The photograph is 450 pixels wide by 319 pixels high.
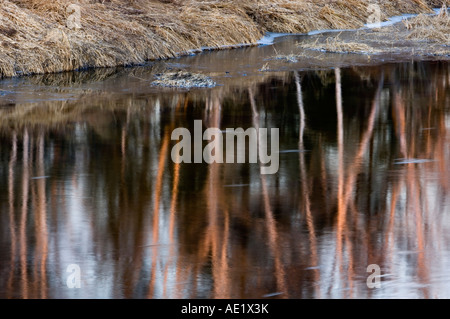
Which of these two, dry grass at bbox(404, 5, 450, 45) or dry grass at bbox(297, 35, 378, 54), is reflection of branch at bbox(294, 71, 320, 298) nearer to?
dry grass at bbox(297, 35, 378, 54)

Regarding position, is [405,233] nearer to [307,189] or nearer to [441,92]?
[307,189]

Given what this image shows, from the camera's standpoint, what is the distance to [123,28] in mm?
19094

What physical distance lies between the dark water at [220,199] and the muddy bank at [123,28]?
7.39 feet

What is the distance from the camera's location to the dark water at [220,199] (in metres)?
6.65

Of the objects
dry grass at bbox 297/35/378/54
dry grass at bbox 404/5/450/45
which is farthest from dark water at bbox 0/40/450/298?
dry grass at bbox 404/5/450/45

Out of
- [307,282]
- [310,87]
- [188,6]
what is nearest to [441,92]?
[310,87]

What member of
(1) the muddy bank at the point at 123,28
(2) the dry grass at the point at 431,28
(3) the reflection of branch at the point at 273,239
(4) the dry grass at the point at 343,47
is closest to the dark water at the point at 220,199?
(3) the reflection of branch at the point at 273,239

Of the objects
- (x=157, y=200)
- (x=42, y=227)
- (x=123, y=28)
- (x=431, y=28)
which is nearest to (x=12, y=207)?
(x=42, y=227)

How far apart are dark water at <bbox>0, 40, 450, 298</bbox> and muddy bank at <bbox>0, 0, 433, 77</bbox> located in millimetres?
2251

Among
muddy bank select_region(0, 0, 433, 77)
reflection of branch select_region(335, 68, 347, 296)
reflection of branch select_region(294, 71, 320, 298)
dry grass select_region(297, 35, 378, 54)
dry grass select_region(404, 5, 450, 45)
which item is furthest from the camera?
dry grass select_region(404, 5, 450, 45)

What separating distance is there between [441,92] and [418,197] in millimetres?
7461

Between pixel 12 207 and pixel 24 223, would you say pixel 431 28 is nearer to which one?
pixel 12 207

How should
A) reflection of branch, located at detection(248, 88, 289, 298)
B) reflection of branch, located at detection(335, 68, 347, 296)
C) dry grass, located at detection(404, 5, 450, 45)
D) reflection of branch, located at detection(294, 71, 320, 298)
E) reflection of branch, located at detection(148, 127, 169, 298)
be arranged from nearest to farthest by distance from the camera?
reflection of branch, located at detection(248, 88, 289, 298) < reflection of branch, located at detection(148, 127, 169, 298) < reflection of branch, located at detection(294, 71, 320, 298) < reflection of branch, located at detection(335, 68, 347, 296) < dry grass, located at detection(404, 5, 450, 45)

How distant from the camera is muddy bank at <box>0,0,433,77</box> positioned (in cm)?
1723
